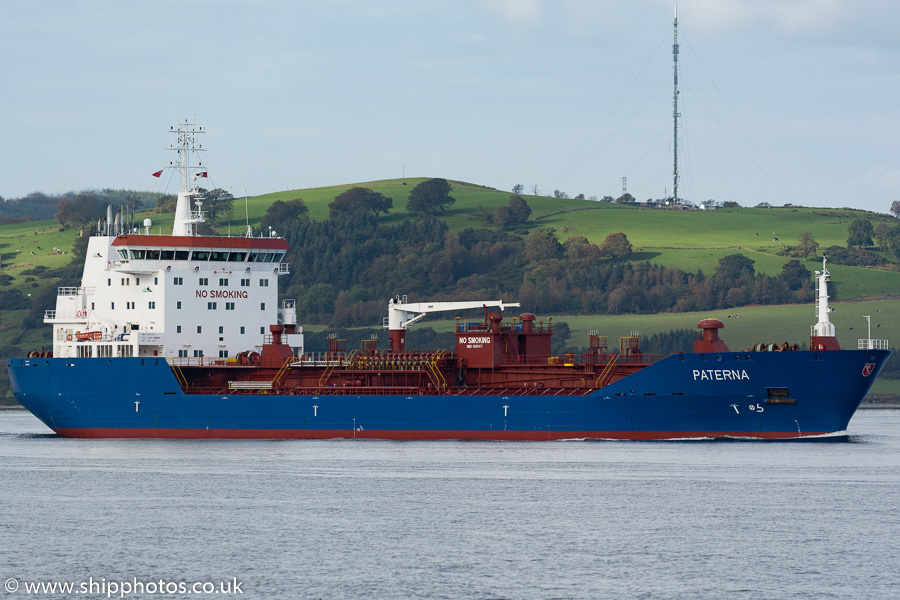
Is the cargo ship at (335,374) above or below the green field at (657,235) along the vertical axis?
below

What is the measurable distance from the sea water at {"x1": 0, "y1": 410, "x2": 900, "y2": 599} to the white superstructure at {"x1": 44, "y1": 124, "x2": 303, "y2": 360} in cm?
633

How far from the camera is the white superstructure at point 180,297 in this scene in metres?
48.9

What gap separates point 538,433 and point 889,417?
3736cm

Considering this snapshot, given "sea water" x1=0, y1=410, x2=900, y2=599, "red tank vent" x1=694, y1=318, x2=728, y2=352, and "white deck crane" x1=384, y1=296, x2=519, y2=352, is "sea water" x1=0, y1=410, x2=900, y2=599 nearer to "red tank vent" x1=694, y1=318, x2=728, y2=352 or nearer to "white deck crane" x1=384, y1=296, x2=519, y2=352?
"red tank vent" x1=694, y1=318, x2=728, y2=352

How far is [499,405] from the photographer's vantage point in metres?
45.0

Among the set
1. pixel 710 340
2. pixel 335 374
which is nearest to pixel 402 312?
pixel 335 374

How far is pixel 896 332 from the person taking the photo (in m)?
99.0

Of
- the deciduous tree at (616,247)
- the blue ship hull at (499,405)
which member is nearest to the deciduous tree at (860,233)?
the deciduous tree at (616,247)

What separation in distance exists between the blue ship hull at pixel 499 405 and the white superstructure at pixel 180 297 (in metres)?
1.76

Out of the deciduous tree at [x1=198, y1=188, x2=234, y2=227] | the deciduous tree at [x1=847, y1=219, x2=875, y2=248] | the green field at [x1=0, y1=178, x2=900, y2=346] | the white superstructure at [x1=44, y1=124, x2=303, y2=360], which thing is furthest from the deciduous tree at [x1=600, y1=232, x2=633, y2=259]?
the white superstructure at [x1=44, y1=124, x2=303, y2=360]

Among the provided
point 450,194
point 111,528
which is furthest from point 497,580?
point 450,194

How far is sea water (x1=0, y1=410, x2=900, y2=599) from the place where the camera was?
24.4 m

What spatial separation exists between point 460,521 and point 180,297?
2235cm

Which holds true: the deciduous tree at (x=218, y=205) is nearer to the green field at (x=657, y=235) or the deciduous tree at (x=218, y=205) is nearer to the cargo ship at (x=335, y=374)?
the green field at (x=657, y=235)
